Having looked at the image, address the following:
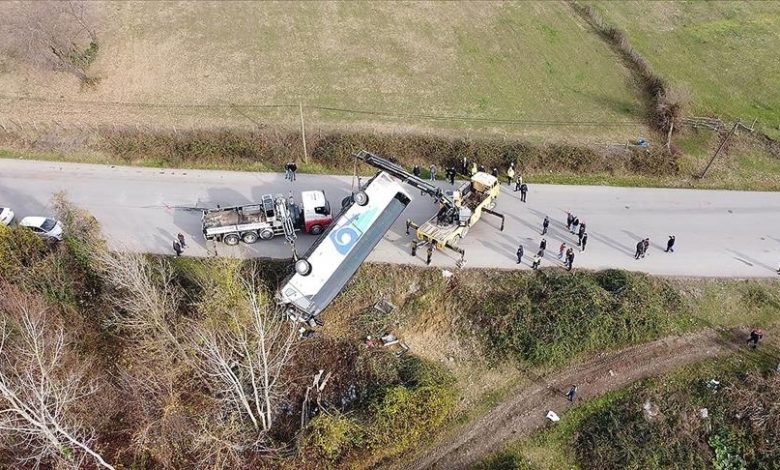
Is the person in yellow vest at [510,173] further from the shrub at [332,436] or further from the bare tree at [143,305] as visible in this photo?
the bare tree at [143,305]

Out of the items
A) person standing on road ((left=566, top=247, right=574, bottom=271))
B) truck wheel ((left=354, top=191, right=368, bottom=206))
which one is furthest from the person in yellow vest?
truck wheel ((left=354, top=191, right=368, bottom=206))

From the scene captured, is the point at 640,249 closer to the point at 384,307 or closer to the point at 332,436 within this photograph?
the point at 384,307

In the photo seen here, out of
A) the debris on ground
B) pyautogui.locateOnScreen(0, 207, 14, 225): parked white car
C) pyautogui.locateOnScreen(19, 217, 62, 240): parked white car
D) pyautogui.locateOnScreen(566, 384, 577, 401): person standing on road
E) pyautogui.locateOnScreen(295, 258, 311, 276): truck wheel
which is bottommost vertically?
pyautogui.locateOnScreen(0, 207, 14, 225): parked white car

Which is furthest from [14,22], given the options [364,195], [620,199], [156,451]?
[620,199]

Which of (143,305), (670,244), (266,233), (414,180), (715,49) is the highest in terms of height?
(715,49)

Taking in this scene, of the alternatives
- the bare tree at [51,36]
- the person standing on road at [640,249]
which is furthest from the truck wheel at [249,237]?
the bare tree at [51,36]

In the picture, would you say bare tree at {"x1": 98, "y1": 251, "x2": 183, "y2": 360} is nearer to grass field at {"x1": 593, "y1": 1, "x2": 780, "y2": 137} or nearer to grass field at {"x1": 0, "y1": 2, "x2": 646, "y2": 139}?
grass field at {"x1": 0, "y1": 2, "x2": 646, "y2": 139}

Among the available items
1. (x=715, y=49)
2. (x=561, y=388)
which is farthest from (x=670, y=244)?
(x=715, y=49)
